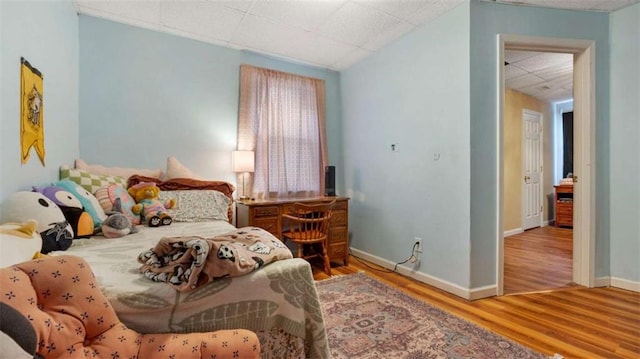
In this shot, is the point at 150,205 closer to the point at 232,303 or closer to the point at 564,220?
the point at 232,303

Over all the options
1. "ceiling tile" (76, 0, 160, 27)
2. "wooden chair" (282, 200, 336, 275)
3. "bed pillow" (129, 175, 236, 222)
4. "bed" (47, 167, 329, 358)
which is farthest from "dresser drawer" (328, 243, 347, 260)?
"ceiling tile" (76, 0, 160, 27)

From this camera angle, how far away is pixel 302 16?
8.30ft

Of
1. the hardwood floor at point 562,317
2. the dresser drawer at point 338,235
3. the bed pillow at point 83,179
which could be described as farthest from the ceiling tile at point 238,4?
the hardwood floor at point 562,317

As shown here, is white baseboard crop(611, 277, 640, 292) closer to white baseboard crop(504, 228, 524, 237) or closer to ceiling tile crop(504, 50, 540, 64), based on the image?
white baseboard crop(504, 228, 524, 237)

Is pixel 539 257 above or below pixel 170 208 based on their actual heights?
below


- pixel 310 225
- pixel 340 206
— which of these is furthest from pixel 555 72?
pixel 310 225

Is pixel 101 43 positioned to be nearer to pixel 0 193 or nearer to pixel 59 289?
pixel 0 193

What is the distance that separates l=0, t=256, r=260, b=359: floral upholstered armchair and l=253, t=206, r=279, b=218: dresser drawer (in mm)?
1767

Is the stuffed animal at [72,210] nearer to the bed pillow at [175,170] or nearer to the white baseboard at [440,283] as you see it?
the bed pillow at [175,170]

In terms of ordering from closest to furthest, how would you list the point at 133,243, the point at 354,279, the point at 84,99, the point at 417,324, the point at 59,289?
the point at 59,289 → the point at 133,243 → the point at 417,324 → the point at 84,99 → the point at 354,279

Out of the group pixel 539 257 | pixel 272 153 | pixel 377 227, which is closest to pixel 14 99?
pixel 272 153

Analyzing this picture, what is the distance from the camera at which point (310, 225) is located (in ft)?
9.73

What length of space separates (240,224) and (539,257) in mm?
3542

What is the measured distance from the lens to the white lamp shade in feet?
9.89
